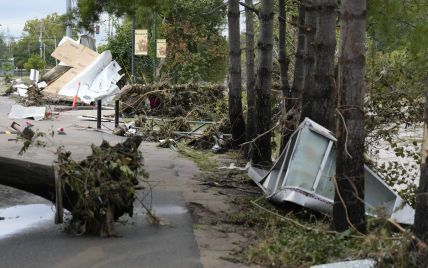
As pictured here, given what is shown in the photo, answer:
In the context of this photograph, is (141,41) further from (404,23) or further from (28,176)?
(28,176)

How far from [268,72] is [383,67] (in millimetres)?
2548

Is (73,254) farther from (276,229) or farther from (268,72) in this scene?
(268,72)

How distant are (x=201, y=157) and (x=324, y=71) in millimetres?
6851

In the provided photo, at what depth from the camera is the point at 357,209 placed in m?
6.92

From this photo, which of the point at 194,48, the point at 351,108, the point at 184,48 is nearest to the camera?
the point at 351,108

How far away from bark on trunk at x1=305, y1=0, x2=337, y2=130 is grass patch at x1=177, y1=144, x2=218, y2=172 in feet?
13.5

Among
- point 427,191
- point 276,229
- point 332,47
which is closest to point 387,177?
point 332,47

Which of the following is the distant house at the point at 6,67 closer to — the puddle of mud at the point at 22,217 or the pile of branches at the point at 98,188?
the puddle of mud at the point at 22,217

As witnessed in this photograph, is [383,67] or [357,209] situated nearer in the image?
[357,209]

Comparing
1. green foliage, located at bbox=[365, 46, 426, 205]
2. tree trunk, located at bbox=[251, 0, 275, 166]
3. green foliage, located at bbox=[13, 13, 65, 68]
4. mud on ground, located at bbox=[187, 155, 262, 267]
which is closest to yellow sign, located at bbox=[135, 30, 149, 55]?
tree trunk, located at bbox=[251, 0, 275, 166]

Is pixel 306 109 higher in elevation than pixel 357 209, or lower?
higher

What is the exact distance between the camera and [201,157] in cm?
1549

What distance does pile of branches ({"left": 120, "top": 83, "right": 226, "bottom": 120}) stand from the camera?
2600cm

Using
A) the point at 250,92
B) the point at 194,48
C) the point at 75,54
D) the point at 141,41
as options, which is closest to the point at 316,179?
the point at 250,92
